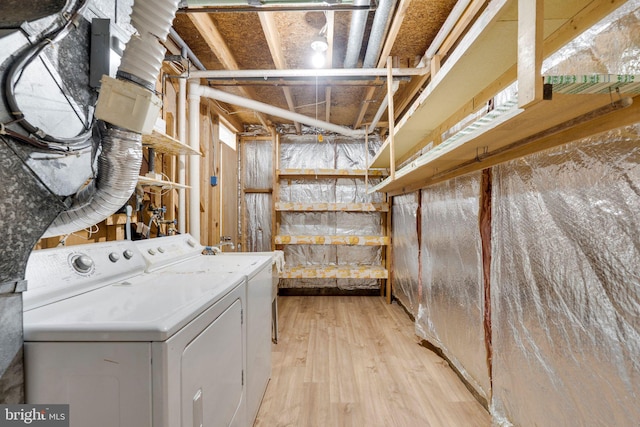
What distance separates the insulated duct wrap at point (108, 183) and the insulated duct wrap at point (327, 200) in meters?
2.97

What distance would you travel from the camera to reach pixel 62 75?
1.00m

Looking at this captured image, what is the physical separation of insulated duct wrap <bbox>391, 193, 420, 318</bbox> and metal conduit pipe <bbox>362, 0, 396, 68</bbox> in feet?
4.18

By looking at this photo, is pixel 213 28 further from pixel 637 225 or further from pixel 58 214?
pixel 637 225

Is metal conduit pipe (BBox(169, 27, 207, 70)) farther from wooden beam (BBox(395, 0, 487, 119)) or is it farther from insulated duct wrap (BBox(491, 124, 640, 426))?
insulated duct wrap (BBox(491, 124, 640, 426))

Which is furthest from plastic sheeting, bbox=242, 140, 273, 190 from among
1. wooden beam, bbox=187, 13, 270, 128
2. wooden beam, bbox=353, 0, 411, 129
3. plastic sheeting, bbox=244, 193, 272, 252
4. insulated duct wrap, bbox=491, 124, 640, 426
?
insulated duct wrap, bbox=491, 124, 640, 426

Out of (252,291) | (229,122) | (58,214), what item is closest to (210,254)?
(252,291)

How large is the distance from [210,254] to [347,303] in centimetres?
210

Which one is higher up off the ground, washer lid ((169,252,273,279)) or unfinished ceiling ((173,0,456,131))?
unfinished ceiling ((173,0,456,131))

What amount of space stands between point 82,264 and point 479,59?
1780 mm

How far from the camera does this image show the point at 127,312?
2.79 feet

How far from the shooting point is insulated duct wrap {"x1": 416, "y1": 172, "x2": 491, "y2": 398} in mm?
1743

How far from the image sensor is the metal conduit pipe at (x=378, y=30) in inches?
63.7

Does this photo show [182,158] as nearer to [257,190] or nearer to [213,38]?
[213,38]

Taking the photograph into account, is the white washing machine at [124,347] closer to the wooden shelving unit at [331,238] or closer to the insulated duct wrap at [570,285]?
the insulated duct wrap at [570,285]
